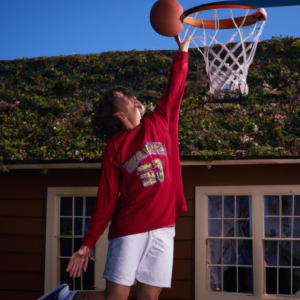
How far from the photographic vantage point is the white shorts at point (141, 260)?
2480 millimetres

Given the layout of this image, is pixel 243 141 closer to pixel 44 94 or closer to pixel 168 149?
pixel 168 149

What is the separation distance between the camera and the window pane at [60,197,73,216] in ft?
19.2

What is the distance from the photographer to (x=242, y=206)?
5.55 metres

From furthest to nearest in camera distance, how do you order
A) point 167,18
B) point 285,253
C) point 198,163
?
point 285,253 < point 198,163 < point 167,18

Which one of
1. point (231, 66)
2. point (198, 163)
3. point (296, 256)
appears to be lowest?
point (296, 256)

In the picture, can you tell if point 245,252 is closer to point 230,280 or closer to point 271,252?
point 271,252

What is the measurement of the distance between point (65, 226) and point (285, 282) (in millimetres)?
3484

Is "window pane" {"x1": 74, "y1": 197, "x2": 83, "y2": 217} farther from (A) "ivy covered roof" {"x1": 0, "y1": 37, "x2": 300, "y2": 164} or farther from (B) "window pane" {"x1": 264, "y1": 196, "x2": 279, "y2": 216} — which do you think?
(B) "window pane" {"x1": 264, "y1": 196, "x2": 279, "y2": 216}

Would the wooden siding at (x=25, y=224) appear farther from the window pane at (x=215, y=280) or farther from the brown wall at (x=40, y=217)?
the window pane at (x=215, y=280)

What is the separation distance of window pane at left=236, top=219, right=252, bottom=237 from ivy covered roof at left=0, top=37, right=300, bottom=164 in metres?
1.27

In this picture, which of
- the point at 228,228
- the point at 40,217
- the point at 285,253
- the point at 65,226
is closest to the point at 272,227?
the point at 285,253

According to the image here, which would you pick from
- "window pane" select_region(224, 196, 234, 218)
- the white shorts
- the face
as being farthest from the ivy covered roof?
the white shorts

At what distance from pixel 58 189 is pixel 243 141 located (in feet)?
9.52

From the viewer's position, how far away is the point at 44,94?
608 cm
